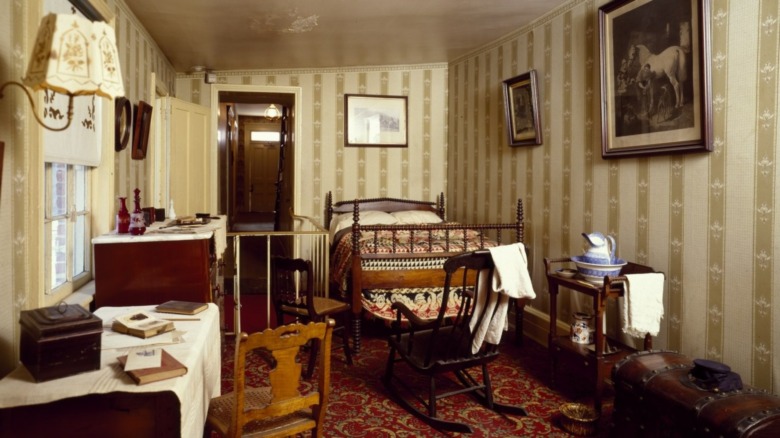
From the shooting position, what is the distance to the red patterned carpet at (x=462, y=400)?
2812 millimetres

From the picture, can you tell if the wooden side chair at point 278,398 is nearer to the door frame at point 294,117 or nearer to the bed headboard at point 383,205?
the bed headboard at point 383,205

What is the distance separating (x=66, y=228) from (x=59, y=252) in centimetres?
15

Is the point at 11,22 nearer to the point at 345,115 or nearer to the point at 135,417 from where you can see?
the point at 135,417

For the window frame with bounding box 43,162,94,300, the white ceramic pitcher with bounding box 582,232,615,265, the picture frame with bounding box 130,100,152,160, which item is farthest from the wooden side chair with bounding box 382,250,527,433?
the picture frame with bounding box 130,100,152,160

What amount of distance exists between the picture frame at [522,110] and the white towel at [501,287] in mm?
2016

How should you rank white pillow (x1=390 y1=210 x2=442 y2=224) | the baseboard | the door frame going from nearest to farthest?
the baseboard
white pillow (x1=390 y1=210 x2=442 y2=224)
the door frame

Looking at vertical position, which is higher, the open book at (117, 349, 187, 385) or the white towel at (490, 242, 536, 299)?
the white towel at (490, 242, 536, 299)

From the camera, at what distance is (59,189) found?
2723 mm

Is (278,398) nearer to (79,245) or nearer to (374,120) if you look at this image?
(79,245)

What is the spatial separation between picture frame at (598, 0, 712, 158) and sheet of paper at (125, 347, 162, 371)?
2.94m

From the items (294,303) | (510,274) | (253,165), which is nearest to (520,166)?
(510,274)

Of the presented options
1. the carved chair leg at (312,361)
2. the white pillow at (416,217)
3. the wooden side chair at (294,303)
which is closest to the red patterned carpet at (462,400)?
the carved chair leg at (312,361)

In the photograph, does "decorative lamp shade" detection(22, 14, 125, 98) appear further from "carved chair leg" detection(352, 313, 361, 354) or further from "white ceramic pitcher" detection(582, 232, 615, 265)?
"carved chair leg" detection(352, 313, 361, 354)

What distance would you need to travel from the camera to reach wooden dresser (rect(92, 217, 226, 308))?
108 inches
